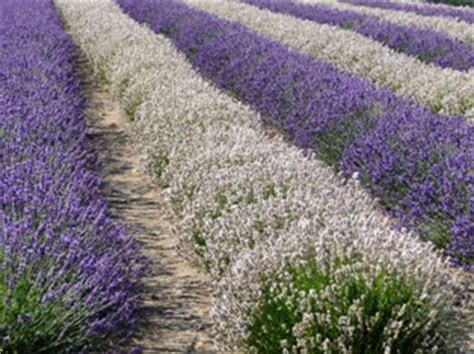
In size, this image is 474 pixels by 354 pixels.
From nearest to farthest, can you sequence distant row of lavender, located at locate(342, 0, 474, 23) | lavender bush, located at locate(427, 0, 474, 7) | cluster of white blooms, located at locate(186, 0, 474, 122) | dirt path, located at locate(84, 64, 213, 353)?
dirt path, located at locate(84, 64, 213, 353)
cluster of white blooms, located at locate(186, 0, 474, 122)
distant row of lavender, located at locate(342, 0, 474, 23)
lavender bush, located at locate(427, 0, 474, 7)

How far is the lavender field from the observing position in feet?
10.4

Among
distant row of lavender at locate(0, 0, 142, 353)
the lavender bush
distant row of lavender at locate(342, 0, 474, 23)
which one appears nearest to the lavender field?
distant row of lavender at locate(0, 0, 142, 353)

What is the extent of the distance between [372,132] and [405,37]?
6.74 meters

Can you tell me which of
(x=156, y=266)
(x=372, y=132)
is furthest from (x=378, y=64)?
(x=156, y=266)

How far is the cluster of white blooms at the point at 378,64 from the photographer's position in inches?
301

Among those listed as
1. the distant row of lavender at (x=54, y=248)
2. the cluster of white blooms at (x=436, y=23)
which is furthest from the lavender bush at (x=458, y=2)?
the distant row of lavender at (x=54, y=248)

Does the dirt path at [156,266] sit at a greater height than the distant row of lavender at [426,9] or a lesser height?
lesser

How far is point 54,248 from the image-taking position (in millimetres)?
3479

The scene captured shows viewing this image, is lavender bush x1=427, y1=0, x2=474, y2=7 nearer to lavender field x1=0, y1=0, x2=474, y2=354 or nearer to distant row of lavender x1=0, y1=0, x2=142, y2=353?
lavender field x1=0, y1=0, x2=474, y2=354

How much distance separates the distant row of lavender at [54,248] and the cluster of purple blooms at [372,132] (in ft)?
6.11

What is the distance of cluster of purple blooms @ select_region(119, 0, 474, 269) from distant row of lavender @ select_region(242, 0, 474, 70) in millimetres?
2426

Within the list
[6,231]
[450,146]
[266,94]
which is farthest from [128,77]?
[6,231]

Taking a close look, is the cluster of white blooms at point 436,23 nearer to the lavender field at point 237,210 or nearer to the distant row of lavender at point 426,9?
the distant row of lavender at point 426,9

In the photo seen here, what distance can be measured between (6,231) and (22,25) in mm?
8933
